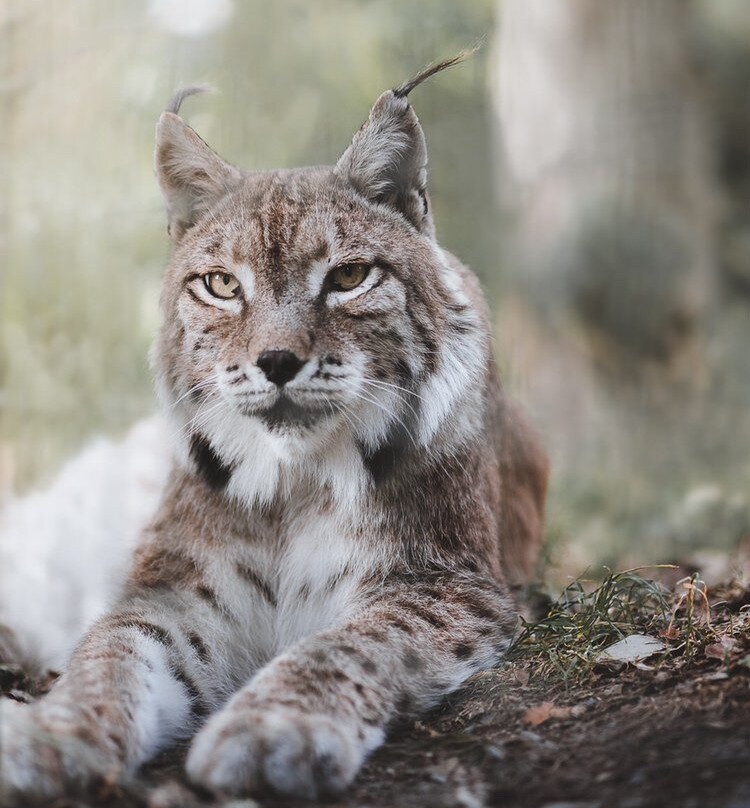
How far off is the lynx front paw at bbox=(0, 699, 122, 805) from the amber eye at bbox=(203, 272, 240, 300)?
4.70ft

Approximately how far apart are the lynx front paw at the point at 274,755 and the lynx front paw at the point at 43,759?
23 cm

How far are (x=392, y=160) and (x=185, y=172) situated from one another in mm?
727

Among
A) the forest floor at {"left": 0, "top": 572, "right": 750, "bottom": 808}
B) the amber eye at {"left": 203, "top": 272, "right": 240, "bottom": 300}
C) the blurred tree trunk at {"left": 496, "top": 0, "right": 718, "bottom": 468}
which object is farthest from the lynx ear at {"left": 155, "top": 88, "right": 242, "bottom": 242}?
the blurred tree trunk at {"left": 496, "top": 0, "right": 718, "bottom": 468}

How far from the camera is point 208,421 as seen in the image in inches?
135

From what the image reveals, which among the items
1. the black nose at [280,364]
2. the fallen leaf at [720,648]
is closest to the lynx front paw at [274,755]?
the black nose at [280,364]

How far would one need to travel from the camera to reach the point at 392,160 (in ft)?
11.4

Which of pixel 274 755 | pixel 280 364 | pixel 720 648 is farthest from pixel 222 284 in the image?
pixel 720 648

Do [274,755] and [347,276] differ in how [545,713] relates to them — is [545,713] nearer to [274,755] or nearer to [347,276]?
[274,755]

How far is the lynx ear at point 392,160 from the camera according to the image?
133 inches

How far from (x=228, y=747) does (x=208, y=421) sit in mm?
1279

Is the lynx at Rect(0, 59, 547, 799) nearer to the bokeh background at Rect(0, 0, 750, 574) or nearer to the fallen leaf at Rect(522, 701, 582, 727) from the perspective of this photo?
the fallen leaf at Rect(522, 701, 582, 727)

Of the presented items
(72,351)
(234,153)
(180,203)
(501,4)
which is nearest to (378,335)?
(180,203)

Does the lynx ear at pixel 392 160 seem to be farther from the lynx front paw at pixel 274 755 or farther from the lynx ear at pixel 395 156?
the lynx front paw at pixel 274 755

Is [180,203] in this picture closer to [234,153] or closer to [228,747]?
[234,153]
